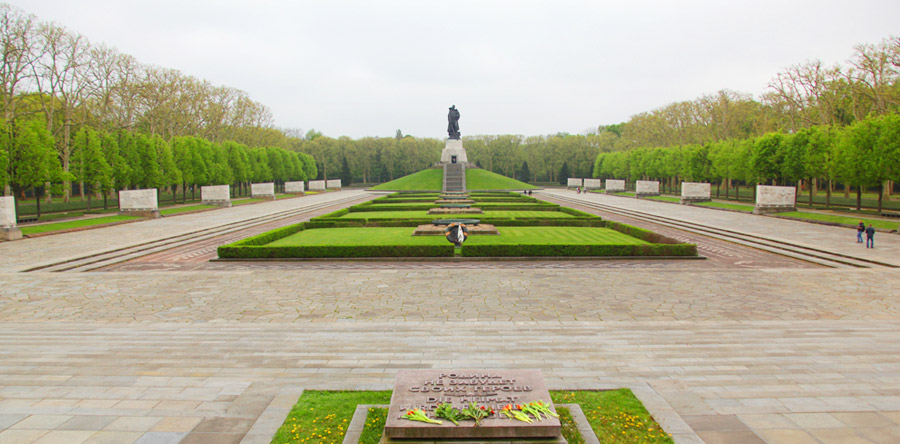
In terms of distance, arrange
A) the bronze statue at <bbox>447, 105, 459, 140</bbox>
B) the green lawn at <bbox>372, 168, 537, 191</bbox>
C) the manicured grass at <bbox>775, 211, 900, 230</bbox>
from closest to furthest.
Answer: the manicured grass at <bbox>775, 211, 900, 230</bbox>
the green lawn at <bbox>372, 168, 537, 191</bbox>
the bronze statue at <bbox>447, 105, 459, 140</bbox>

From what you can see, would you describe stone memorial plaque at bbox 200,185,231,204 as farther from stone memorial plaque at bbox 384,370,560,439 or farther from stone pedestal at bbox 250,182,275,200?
stone memorial plaque at bbox 384,370,560,439

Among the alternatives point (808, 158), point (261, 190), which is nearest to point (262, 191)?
point (261, 190)

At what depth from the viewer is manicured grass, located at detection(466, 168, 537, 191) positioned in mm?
69044

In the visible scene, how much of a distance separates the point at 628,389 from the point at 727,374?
76.8 inches

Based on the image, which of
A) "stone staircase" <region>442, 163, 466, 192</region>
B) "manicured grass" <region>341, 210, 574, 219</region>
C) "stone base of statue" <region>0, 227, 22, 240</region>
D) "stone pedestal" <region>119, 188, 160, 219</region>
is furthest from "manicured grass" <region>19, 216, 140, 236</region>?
"stone staircase" <region>442, 163, 466, 192</region>

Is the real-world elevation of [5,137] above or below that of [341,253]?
above

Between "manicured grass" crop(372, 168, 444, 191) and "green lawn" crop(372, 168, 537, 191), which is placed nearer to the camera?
"manicured grass" crop(372, 168, 444, 191)

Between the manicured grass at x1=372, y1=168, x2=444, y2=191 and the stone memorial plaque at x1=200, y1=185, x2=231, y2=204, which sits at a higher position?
the manicured grass at x1=372, y1=168, x2=444, y2=191

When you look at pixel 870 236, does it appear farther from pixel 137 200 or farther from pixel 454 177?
pixel 454 177

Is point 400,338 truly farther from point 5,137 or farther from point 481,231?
point 5,137

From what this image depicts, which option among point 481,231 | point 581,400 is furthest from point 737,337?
point 481,231

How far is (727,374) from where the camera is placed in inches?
285

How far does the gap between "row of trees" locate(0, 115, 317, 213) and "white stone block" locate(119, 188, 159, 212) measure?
3.34 metres

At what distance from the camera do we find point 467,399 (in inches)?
205
